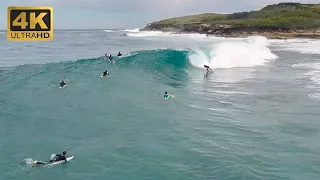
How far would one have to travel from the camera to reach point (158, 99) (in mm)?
24516

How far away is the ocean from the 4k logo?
190 inches

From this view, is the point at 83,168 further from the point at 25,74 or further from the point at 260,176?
the point at 25,74

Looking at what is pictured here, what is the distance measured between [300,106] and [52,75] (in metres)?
19.1

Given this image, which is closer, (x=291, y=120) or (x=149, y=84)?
(x=291, y=120)

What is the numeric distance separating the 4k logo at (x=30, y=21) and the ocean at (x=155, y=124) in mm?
4822

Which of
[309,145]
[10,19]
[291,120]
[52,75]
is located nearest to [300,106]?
[291,120]

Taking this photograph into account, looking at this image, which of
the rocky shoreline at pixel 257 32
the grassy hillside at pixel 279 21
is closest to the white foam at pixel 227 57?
the rocky shoreline at pixel 257 32

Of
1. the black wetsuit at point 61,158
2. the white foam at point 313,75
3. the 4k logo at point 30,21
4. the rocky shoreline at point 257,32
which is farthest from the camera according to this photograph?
the rocky shoreline at point 257,32

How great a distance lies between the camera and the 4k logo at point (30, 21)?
1218cm

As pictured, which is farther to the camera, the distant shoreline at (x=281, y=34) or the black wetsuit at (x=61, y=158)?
the distant shoreline at (x=281, y=34)

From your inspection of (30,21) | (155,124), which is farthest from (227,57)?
(30,21)

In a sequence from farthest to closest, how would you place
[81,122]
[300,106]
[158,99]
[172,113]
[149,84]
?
[149,84]
[158,99]
[300,106]
[172,113]
[81,122]

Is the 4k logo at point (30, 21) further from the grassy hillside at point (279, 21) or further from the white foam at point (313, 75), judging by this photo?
the grassy hillside at point (279, 21)

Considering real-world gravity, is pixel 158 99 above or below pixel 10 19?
below
